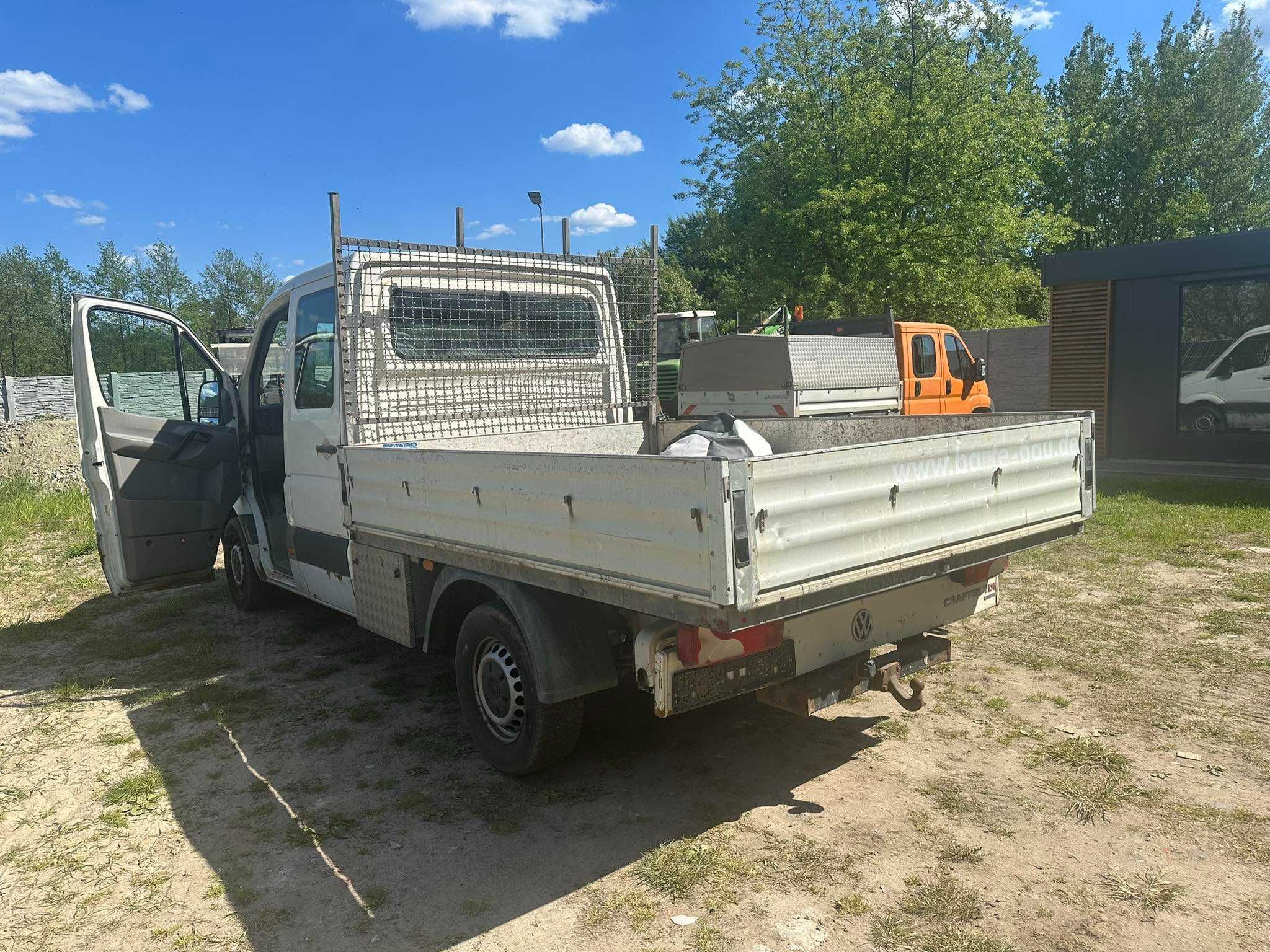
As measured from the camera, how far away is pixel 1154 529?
8.68 meters

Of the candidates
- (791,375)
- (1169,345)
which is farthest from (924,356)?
(1169,345)

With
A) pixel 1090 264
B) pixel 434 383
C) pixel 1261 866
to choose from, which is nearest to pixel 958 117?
pixel 1090 264

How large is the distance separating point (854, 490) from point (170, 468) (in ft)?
15.9

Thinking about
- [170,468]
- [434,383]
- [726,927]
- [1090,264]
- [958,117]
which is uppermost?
[958,117]

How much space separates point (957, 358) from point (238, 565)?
35.0 ft

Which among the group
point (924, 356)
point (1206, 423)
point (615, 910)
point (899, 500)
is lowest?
point (615, 910)

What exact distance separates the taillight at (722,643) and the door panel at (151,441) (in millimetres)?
4294

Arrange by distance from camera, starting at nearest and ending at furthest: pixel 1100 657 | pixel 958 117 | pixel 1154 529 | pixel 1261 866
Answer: pixel 1261 866 < pixel 1100 657 < pixel 1154 529 < pixel 958 117

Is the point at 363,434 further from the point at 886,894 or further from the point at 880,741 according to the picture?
the point at 886,894

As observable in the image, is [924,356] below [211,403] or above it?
above

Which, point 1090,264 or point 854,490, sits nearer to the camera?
point 854,490

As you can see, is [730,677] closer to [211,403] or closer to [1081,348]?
[211,403]

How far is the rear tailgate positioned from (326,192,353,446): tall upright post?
2794 mm

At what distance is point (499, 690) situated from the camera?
3.98 meters
